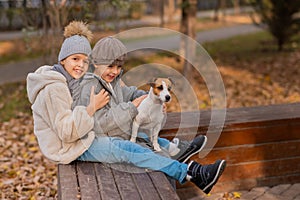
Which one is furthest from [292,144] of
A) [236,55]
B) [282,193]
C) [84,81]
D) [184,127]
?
[236,55]

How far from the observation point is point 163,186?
10.8 ft

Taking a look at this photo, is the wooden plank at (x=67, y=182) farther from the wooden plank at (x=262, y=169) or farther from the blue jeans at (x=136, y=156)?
the wooden plank at (x=262, y=169)

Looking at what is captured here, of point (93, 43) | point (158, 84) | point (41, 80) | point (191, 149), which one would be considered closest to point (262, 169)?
point (191, 149)

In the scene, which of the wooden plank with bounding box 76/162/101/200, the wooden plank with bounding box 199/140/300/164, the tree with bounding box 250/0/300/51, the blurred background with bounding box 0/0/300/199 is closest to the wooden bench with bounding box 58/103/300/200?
the wooden plank with bounding box 199/140/300/164

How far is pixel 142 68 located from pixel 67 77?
57cm

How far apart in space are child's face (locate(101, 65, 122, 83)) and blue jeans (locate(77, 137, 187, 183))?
462 millimetres

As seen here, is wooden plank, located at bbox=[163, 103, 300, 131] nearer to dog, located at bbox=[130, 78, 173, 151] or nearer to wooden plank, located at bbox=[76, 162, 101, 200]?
dog, located at bbox=[130, 78, 173, 151]

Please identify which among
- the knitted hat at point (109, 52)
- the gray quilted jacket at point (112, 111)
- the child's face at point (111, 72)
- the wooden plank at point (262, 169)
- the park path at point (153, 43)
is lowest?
the park path at point (153, 43)

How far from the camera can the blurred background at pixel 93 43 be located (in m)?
5.59

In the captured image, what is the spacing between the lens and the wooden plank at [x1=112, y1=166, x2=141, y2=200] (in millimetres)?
3182

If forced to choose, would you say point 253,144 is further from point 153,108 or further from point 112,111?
point 112,111

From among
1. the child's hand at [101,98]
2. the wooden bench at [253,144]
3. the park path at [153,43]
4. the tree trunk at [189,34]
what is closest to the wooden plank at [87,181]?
the child's hand at [101,98]

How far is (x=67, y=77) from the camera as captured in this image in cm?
363

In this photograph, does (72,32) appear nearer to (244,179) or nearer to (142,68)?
(142,68)
